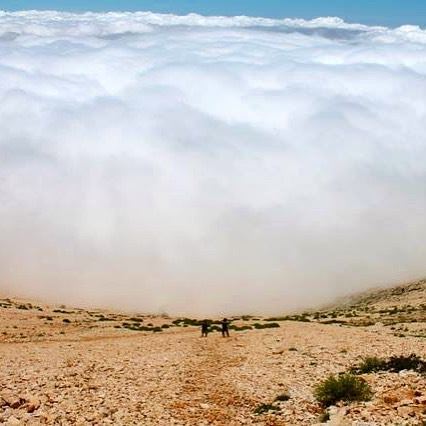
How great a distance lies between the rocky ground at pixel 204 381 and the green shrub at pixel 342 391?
0.31m

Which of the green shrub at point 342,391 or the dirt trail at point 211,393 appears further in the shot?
the dirt trail at point 211,393

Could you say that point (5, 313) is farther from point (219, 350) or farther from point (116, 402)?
point (116, 402)

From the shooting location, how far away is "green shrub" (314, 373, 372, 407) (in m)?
20.8

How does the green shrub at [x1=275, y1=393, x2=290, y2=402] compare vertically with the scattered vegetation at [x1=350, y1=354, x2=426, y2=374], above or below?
below

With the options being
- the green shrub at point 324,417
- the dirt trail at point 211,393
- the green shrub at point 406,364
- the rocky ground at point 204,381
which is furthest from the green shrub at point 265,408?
the green shrub at point 406,364

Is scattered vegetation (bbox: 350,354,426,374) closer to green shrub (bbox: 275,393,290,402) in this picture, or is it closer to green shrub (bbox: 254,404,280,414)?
green shrub (bbox: 275,393,290,402)

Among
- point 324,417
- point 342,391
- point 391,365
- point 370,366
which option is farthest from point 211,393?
point 391,365

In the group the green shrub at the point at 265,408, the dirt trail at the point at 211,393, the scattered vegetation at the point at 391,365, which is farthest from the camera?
the scattered vegetation at the point at 391,365

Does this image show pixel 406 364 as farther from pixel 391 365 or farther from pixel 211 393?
pixel 211 393

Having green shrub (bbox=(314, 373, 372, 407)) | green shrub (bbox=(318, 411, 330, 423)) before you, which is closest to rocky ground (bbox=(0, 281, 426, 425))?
green shrub (bbox=(318, 411, 330, 423))

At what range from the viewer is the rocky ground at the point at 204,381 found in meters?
20.6

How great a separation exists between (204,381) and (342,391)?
6009mm

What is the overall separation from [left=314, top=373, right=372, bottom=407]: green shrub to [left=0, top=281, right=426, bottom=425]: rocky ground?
31cm

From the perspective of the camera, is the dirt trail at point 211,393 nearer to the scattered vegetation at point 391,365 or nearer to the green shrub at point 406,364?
the scattered vegetation at point 391,365
